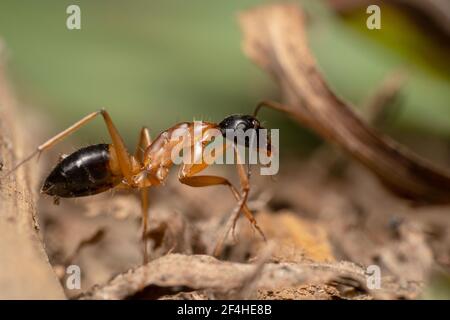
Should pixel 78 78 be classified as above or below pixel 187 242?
above

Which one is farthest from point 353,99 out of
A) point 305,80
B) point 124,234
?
point 124,234

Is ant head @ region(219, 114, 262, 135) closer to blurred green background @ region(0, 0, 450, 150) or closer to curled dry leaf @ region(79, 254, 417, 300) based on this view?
curled dry leaf @ region(79, 254, 417, 300)

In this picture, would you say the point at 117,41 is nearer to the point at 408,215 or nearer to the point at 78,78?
the point at 78,78

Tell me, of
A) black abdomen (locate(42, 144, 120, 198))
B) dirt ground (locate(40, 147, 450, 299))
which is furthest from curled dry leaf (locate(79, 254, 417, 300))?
black abdomen (locate(42, 144, 120, 198))

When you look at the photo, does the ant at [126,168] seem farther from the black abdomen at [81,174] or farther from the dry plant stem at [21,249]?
the dry plant stem at [21,249]

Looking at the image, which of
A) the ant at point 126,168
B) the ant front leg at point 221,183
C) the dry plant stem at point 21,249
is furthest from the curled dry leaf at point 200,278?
the ant front leg at point 221,183

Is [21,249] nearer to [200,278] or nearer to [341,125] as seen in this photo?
[200,278]
